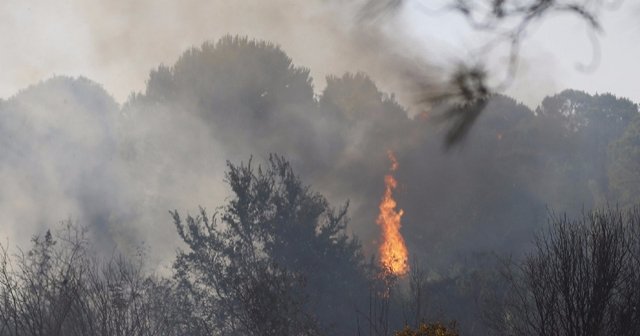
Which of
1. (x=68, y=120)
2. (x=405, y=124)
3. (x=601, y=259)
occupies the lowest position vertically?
(x=601, y=259)

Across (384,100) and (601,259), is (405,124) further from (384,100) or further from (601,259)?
(601,259)

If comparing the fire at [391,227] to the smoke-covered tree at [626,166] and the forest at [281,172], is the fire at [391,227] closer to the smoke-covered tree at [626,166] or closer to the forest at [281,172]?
the forest at [281,172]

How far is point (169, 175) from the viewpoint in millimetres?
57469

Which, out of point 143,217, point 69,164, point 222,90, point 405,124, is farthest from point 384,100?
point 69,164

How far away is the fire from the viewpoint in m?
45.9

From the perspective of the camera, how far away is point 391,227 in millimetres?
49562

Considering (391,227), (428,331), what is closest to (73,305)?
(428,331)

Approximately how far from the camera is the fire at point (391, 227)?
45.9m

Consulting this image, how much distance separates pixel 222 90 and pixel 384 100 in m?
11.9

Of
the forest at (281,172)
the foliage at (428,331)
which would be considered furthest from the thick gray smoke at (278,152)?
the foliage at (428,331)

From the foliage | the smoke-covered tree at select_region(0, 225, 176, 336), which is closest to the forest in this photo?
the smoke-covered tree at select_region(0, 225, 176, 336)

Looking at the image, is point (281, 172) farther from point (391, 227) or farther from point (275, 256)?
point (391, 227)

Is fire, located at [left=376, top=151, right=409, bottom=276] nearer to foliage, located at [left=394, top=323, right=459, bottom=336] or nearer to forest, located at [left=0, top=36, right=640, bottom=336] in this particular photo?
forest, located at [left=0, top=36, right=640, bottom=336]

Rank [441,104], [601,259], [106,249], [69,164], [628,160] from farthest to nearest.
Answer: [69,164]
[106,249]
[628,160]
[601,259]
[441,104]
